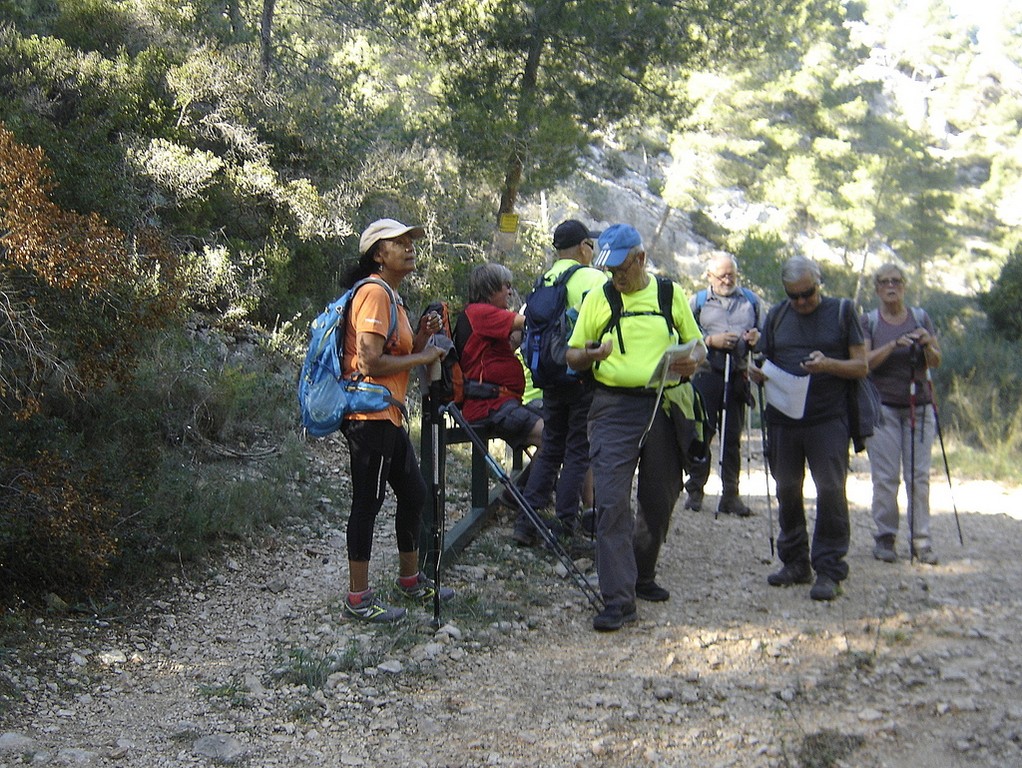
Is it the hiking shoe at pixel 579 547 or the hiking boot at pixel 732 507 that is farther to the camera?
the hiking boot at pixel 732 507

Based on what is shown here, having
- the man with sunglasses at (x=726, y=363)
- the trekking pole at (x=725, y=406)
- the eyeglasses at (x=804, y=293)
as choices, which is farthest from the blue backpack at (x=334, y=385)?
the trekking pole at (x=725, y=406)

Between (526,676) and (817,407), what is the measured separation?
232 cm

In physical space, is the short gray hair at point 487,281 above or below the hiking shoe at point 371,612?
above

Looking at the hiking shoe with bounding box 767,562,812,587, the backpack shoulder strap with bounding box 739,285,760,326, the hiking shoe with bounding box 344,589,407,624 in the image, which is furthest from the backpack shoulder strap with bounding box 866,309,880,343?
the hiking shoe with bounding box 344,589,407,624

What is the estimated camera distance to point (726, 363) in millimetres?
7863

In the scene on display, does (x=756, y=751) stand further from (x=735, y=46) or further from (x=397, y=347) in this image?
(x=735, y=46)

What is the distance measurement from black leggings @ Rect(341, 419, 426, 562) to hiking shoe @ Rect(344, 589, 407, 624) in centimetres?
23

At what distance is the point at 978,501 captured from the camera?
9.54m

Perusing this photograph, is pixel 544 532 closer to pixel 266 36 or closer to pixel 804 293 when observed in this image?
pixel 804 293

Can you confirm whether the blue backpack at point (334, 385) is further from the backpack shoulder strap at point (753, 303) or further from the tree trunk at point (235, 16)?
the tree trunk at point (235, 16)

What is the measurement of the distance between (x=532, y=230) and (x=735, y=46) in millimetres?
5984

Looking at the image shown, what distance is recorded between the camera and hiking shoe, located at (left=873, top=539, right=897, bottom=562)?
22.7ft

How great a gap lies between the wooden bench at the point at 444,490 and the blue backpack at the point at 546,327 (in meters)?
0.61

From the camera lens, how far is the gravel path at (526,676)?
3.94m
